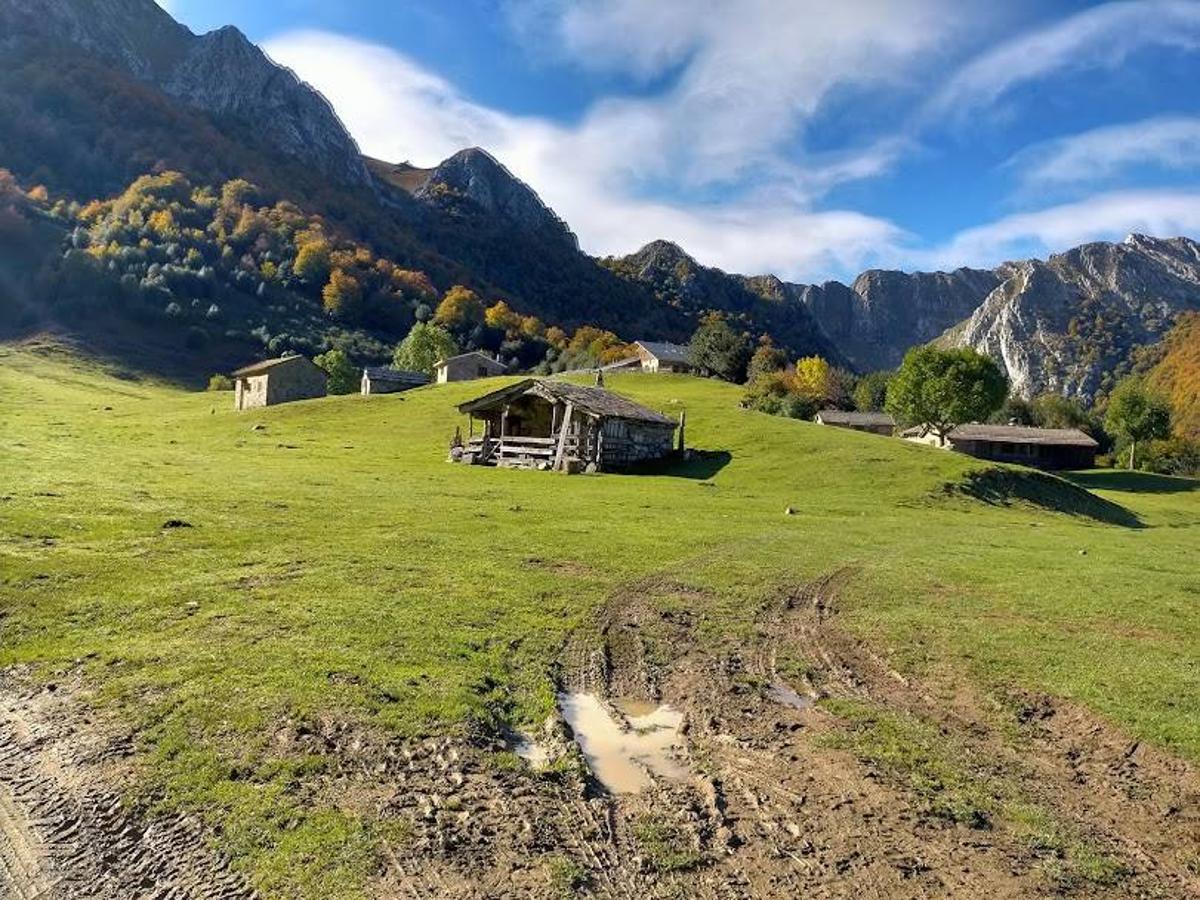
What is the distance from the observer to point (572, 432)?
4216 cm

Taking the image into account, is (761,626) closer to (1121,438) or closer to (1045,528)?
(1045,528)

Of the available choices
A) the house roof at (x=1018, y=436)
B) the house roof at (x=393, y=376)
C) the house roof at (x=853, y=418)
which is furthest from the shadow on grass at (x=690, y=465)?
the house roof at (x=1018, y=436)

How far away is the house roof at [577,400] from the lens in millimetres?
41750

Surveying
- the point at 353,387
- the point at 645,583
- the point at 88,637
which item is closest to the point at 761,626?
the point at 645,583

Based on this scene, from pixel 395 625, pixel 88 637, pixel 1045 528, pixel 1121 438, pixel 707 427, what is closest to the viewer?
pixel 88 637

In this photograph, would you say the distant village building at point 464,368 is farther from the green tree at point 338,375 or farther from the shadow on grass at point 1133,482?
the shadow on grass at point 1133,482

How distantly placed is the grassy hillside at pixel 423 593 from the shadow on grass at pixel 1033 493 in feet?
4.54

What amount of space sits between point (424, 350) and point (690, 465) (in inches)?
2792

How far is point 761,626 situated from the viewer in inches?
529

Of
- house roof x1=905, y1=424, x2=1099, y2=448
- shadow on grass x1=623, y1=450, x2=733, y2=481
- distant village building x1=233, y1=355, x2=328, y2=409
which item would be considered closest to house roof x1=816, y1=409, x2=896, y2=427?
house roof x1=905, y1=424, x2=1099, y2=448

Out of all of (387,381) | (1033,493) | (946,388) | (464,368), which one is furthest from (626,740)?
(464,368)

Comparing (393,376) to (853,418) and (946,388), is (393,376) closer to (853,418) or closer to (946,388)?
(853,418)

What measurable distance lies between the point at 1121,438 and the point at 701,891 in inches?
4782

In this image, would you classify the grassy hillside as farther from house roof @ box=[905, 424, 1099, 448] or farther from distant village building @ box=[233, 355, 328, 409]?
house roof @ box=[905, 424, 1099, 448]
